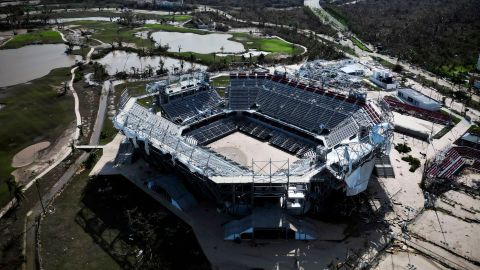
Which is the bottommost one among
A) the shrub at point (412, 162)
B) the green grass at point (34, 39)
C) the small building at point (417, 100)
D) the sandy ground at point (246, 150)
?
the sandy ground at point (246, 150)

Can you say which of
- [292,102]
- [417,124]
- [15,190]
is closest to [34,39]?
[15,190]

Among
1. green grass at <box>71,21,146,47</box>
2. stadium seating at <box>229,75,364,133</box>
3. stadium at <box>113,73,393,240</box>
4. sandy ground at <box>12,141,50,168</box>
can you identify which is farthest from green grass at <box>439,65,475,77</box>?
sandy ground at <box>12,141,50,168</box>

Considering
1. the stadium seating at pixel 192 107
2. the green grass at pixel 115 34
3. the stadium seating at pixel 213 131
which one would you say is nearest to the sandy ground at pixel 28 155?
the stadium seating at pixel 192 107

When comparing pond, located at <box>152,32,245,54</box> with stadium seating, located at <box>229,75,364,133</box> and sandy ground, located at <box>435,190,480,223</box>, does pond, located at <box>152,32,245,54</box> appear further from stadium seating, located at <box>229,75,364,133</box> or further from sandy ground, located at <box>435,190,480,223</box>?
sandy ground, located at <box>435,190,480,223</box>

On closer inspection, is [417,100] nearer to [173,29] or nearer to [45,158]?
[45,158]

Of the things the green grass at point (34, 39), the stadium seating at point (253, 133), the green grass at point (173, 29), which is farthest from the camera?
the green grass at point (173, 29)

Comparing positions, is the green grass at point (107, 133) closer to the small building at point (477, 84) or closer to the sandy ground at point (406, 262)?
the sandy ground at point (406, 262)
